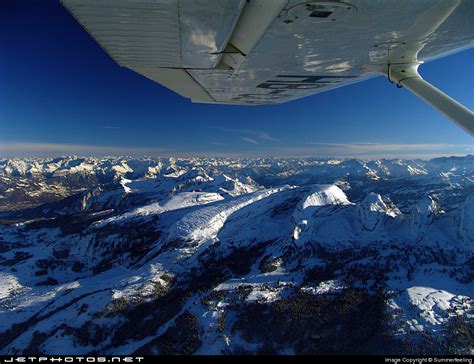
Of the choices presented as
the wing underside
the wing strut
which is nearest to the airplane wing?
the wing underside

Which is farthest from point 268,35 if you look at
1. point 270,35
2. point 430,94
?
point 430,94

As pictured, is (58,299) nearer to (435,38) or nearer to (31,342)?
(31,342)

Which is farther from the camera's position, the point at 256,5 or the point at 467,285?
the point at 467,285

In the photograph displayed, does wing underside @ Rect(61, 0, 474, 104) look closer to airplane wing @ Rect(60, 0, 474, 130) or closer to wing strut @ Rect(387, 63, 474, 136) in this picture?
airplane wing @ Rect(60, 0, 474, 130)

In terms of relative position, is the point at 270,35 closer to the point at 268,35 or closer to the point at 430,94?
the point at 268,35

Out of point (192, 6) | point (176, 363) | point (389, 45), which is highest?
point (389, 45)

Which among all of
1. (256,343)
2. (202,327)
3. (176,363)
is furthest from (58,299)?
(176,363)

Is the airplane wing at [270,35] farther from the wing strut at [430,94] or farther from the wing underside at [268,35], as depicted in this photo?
the wing strut at [430,94]

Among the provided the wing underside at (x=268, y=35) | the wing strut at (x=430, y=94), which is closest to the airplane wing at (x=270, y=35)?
the wing underside at (x=268, y=35)
